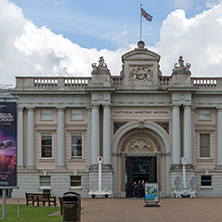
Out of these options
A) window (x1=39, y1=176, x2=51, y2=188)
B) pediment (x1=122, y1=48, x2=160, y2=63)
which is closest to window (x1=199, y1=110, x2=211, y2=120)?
pediment (x1=122, y1=48, x2=160, y2=63)

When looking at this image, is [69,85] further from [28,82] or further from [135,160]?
[135,160]

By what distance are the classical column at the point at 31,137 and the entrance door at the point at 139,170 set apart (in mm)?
8126

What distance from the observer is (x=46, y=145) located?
45.9m

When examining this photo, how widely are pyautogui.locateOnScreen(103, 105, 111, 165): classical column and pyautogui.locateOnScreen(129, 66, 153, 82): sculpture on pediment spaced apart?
3.61 meters

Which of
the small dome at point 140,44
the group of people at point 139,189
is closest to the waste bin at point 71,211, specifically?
the group of people at point 139,189

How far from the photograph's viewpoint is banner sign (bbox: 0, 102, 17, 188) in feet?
83.6

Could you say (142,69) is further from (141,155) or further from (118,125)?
(141,155)

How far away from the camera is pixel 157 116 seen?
1802 inches

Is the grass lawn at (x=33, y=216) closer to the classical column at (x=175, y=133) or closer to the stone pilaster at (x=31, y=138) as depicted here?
the stone pilaster at (x=31, y=138)

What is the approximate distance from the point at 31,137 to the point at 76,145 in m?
3.85

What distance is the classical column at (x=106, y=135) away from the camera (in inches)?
1756

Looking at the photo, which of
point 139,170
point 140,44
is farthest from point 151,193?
point 140,44

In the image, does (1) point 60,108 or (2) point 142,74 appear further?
(2) point 142,74

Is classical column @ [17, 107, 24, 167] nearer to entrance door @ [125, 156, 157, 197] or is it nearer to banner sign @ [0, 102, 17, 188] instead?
entrance door @ [125, 156, 157, 197]
